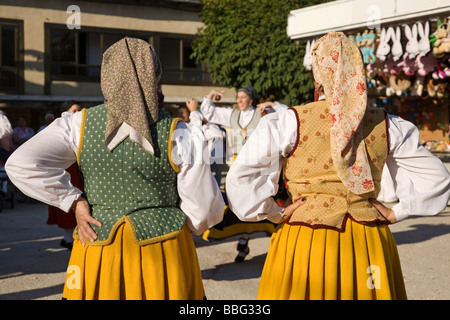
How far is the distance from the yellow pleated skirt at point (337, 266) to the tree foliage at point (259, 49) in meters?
14.8

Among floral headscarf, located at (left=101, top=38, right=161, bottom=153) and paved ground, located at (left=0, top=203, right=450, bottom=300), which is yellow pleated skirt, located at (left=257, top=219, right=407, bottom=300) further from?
paved ground, located at (left=0, top=203, right=450, bottom=300)

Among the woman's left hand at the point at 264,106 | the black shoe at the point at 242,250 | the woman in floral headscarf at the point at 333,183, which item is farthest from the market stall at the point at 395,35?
the woman in floral headscarf at the point at 333,183

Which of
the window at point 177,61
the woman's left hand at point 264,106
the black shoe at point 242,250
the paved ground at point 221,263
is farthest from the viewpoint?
the window at point 177,61

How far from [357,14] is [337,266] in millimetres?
8093

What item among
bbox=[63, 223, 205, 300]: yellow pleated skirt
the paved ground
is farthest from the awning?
bbox=[63, 223, 205, 300]: yellow pleated skirt

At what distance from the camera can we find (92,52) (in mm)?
21453

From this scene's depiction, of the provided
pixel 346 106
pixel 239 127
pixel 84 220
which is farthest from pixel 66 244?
pixel 346 106

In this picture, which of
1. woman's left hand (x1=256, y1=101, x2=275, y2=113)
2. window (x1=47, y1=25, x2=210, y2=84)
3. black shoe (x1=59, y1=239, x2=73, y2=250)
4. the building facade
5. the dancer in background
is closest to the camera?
the dancer in background

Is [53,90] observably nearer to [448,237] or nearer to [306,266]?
[448,237]

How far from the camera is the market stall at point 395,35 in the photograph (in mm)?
9109

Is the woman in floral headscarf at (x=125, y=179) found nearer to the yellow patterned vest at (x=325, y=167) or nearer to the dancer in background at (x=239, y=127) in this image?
the yellow patterned vest at (x=325, y=167)

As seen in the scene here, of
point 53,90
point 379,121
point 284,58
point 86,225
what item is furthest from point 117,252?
point 53,90

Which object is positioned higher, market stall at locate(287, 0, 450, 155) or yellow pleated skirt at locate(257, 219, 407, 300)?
market stall at locate(287, 0, 450, 155)

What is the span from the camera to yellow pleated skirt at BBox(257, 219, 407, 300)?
2.95m
